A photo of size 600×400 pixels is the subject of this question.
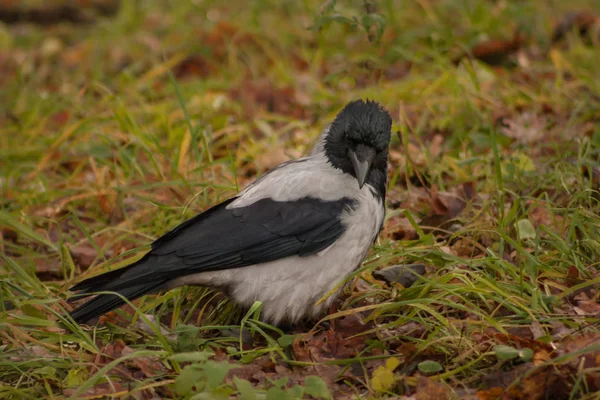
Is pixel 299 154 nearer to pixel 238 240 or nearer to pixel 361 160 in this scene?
pixel 361 160

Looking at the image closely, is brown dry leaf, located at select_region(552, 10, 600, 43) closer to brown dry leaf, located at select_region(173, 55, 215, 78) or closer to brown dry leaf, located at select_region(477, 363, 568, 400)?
brown dry leaf, located at select_region(173, 55, 215, 78)

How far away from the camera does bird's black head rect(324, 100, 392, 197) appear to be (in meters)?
3.85

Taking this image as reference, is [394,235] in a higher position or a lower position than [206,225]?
lower

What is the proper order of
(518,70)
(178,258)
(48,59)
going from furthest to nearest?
(48,59)
(518,70)
(178,258)

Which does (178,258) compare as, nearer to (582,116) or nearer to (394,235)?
(394,235)

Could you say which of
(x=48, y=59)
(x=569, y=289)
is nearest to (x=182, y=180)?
(x=569, y=289)

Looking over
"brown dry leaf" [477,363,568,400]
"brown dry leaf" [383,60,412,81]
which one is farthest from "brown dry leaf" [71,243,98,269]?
"brown dry leaf" [383,60,412,81]

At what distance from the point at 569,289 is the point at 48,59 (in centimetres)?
646

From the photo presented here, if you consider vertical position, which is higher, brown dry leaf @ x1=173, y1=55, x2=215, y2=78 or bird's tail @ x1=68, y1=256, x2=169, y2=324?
bird's tail @ x1=68, y1=256, x2=169, y2=324

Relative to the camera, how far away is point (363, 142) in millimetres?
3885

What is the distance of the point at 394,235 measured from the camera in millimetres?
4555

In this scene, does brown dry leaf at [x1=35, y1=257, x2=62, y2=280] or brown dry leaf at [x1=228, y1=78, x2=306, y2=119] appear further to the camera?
brown dry leaf at [x1=228, y1=78, x2=306, y2=119]

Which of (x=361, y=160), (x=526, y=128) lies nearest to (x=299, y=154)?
(x=526, y=128)

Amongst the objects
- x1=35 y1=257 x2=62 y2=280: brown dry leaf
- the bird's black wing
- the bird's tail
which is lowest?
x1=35 y1=257 x2=62 y2=280: brown dry leaf
